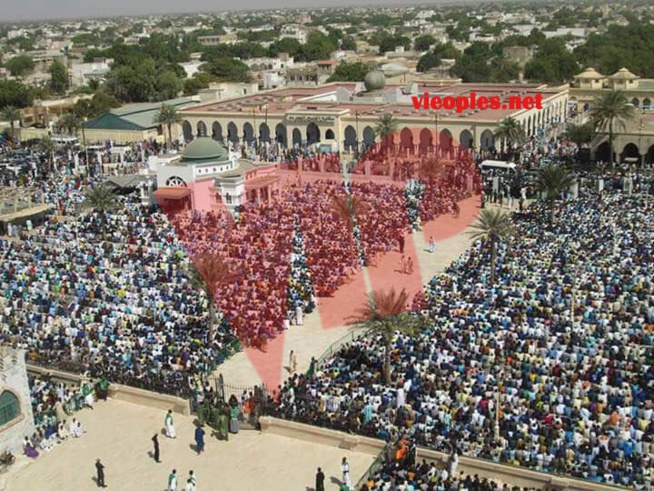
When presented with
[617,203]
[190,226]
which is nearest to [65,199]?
[190,226]

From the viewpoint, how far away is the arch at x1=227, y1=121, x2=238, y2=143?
68.0 m

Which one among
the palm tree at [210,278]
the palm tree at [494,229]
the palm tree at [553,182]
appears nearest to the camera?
the palm tree at [210,278]

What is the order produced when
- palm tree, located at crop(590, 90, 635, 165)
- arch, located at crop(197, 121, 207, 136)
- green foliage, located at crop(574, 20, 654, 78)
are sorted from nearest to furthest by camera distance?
palm tree, located at crop(590, 90, 635, 165) < arch, located at crop(197, 121, 207, 136) < green foliage, located at crop(574, 20, 654, 78)

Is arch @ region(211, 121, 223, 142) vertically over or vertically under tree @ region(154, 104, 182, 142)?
under

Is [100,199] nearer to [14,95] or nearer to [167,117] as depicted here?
[167,117]

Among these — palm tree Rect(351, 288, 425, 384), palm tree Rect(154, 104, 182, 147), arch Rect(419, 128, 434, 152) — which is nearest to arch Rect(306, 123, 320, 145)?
arch Rect(419, 128, 434, 152)

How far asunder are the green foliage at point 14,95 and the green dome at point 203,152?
51.4m

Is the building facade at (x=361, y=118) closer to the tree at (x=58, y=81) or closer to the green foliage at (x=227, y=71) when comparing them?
the green foliage at (x=227, y=71)

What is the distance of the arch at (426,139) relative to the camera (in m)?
58.6

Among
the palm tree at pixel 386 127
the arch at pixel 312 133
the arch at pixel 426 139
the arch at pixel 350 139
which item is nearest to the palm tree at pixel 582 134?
A: the arch at pixel 426 139

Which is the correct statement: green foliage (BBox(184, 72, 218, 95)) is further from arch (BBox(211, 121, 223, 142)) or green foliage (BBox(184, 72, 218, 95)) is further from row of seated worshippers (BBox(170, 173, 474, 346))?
row of seated worshippers (BBox(170, 173, 474, 346))

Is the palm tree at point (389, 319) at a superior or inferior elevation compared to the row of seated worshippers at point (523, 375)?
superior

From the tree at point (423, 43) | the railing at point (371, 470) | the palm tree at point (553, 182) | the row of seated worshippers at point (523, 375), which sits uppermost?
the tree at point (423, 43)

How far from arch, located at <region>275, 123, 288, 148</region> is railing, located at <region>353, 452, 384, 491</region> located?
47182 millimetres
